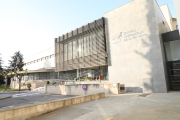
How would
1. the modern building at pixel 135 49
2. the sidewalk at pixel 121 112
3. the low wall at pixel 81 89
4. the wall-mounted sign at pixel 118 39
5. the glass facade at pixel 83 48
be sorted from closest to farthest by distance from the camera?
the sidewalk at pixel 121 112, the low wall at pixel 81 89, the modern building at pixel 135 49, the wall-mounted sign at pixel 118 39, the glass facade at pixel 83 48

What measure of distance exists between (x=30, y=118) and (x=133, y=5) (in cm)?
1920

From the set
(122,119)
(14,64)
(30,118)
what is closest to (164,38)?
(122,119)

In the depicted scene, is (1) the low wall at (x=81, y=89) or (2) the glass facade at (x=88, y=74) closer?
(1) the low wall at (x=81, y=89)

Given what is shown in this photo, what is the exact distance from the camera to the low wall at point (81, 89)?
15.8 m

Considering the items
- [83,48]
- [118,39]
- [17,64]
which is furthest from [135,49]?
[17,64]

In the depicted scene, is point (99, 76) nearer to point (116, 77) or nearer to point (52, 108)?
point (116, 77)

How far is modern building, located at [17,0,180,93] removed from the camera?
53.3 ft

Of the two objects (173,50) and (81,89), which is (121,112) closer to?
(81,89)

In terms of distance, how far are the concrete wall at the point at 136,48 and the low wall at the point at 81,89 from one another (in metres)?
3.16

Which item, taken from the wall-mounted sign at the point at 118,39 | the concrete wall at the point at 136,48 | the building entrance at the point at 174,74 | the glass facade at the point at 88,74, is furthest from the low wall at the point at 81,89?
the building entrance at the point at 174,74

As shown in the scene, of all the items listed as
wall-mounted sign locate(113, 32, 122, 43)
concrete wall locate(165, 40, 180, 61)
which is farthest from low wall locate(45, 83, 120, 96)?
concrete wall locate(165, 40, 180, 61)

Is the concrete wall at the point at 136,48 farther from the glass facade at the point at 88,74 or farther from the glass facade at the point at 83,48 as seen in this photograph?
the glass facade at the point at 88,74

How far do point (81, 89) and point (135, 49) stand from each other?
10877mm

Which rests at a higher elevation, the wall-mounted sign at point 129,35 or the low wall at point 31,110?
the wall-mounted sign at point 129,35
